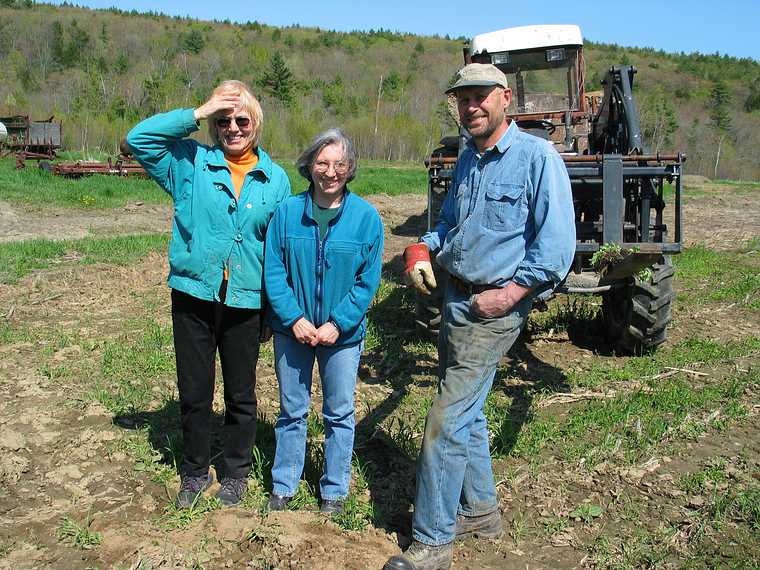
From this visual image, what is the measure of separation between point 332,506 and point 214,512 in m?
0.54

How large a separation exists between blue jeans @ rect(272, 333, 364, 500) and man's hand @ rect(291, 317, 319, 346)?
0.39 feet

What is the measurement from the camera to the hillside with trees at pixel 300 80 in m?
44.5

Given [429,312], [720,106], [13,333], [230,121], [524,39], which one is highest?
[720,106]

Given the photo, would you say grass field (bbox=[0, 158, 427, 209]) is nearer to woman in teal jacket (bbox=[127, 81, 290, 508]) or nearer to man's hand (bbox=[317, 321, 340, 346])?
woman in teal jacket (bbox=[127, 81, 290, 508])

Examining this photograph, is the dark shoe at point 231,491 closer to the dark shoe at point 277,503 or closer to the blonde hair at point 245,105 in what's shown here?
the dark shoe at point 277,503

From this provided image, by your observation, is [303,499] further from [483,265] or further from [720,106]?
[720,106]

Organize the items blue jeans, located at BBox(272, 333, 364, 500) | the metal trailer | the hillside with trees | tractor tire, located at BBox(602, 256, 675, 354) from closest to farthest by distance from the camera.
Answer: blue jeans, located at BBox(272, 333, 364, 500)
tractor tire, located at BBox(602, 256, 675, 354)
the metal trailer
the hillside with trees

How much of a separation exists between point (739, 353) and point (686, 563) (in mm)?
3298

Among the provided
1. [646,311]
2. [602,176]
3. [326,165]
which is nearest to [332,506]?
[326,165]

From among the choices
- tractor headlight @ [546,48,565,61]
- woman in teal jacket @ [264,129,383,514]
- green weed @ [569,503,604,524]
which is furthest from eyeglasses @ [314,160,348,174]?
tractor headlight @ [546,48,565,61]

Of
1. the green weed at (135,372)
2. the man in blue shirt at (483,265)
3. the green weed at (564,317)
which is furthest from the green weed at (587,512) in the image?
the green weed at (564,317)

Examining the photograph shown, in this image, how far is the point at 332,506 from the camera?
3.46 meters

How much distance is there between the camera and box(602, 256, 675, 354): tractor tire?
18.8 feet

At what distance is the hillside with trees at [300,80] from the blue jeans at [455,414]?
36.1 m
